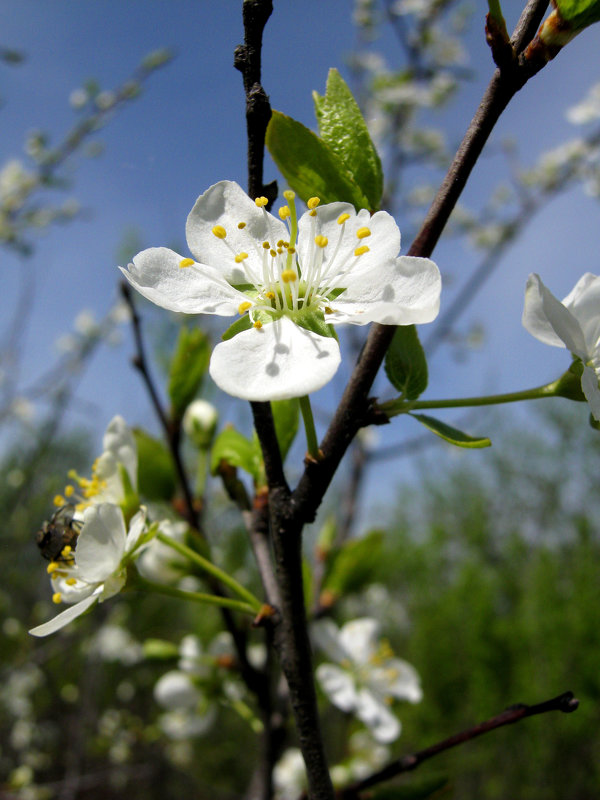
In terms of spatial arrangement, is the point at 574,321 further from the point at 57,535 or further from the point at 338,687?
the point at 338,687

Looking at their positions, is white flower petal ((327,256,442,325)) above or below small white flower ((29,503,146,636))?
above

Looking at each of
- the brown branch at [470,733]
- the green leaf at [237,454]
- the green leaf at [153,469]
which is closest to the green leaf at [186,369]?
the green leaf at [153,469]

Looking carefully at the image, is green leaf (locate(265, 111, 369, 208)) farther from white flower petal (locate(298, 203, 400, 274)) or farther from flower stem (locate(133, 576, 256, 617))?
flower stem (locate(133, 576, 256, 617))

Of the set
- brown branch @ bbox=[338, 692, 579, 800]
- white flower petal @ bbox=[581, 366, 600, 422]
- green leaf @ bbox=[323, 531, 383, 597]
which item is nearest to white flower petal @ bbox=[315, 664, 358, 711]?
green leaf @ bbox=[323, 531, 383, 597]

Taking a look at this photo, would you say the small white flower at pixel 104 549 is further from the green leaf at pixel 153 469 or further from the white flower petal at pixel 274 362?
the green leaf at pixel 153 469

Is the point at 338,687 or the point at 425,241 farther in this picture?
the point at 338,687

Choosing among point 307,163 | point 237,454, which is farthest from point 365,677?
point 307,163
